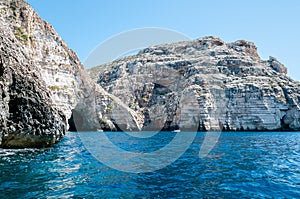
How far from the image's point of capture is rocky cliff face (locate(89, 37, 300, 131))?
237 ft

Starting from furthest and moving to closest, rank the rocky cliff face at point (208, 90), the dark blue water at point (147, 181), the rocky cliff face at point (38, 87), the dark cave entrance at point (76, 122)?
the rocky cliff face at point (208, 90), the dark cave entrance at point (76, 122), the rocky cliff face at point (38, 87), the dark blue water at point (147, 181)

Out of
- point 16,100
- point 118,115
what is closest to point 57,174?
point 16,100

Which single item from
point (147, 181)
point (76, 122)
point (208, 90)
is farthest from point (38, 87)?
point (208, 90)

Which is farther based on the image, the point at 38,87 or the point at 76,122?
the point at 76,122

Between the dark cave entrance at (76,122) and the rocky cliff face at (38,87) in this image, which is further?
the dark cave entrance at (76,122)

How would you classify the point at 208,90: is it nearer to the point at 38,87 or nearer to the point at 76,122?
the point at 76,122

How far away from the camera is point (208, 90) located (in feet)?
252

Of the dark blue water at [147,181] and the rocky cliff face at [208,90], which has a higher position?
the rocky cliff face at [208,90]

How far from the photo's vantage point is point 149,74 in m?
101

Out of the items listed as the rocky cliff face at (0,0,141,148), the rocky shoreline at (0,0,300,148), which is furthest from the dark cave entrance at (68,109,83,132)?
the rocky shoreline at (0,0,300,148)

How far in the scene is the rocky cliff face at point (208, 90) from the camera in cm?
7231

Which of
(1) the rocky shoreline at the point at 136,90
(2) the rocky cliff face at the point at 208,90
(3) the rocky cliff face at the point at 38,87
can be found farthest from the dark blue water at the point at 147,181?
(2) the rocky cliff face at the point at 208,90

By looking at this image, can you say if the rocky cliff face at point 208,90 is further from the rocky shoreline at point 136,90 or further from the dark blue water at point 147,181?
the dark blue water at point 147,181

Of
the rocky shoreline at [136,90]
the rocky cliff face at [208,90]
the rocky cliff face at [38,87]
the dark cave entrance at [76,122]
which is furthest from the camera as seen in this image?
the rocky cliff face at [208,90]
